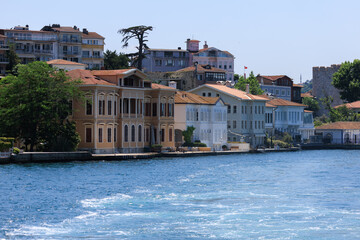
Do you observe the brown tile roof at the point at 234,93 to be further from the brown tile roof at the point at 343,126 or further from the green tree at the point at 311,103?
the green tree at the point at 311,103

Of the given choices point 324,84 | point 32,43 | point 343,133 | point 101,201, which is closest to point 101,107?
point 101,201

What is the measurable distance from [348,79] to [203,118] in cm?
7201

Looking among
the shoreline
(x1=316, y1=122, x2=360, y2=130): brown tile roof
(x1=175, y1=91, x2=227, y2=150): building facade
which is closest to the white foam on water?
the shoreline

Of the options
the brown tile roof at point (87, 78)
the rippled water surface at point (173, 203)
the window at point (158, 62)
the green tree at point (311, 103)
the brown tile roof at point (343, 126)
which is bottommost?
the rippled water surface at point (173, 203)

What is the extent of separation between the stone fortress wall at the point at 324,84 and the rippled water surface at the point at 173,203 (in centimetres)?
11074

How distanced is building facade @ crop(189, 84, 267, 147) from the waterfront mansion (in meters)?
22.1

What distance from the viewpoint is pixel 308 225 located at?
3444 cm

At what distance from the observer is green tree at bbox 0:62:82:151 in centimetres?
7031

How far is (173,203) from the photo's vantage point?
136 feet

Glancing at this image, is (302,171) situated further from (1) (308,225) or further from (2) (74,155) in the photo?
(1) (308,225)

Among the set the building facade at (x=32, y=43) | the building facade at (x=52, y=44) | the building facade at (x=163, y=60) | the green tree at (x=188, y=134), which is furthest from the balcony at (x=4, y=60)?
the building facade at (x=163, y=60)

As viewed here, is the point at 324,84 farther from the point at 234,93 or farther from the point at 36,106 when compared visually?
the point at 36,106

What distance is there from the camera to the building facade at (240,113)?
112 m

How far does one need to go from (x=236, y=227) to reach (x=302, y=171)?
112ft
